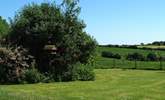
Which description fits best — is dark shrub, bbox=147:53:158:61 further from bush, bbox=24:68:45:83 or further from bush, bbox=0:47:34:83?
bush, bbox=24:68:45:83

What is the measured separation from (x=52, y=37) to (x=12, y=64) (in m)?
4.16

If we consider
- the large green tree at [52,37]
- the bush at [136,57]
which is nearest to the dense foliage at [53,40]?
the large green tree at [52,37]

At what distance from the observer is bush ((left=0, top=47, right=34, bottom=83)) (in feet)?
116

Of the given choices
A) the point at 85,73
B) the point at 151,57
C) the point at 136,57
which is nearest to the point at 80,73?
the point at 85,73

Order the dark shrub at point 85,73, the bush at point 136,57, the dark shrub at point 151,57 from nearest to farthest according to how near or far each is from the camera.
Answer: the dark shrub at point 85,73 → the dark shrub at point 151,57 → the bush at point 136,57

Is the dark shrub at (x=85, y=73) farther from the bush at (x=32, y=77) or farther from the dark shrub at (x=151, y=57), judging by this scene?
the dark shrub at (x=151, y=57)

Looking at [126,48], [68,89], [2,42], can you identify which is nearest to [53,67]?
[2,42]

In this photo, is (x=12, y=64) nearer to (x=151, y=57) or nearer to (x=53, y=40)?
(x=53, y=40)

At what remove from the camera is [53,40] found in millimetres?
38406

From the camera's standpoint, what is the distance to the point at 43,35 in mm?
37750

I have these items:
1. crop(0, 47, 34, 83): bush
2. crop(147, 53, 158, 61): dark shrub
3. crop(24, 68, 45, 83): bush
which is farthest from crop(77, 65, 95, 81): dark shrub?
crop(147, 53, 158, 61): dark shrub

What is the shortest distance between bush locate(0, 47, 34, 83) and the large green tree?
65.7 inches

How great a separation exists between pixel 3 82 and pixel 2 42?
159 inches

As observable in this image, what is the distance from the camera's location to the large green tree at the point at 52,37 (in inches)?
1492
